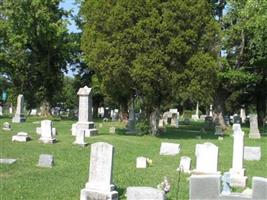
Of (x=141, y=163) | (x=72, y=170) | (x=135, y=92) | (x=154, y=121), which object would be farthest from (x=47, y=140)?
(x=135, y=92)

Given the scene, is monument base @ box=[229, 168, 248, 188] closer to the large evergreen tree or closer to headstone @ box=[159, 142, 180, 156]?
headstone @ box=[159, 142, 180, 156]

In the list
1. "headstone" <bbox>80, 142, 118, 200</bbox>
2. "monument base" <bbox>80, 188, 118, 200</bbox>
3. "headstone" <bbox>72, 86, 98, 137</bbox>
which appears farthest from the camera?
"headstone" <bbox>72, 86, 98, 137</bbox>

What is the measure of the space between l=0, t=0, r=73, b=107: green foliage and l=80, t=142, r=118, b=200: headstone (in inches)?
1482

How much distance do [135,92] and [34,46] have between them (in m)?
18.8

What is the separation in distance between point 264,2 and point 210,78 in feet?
25.8

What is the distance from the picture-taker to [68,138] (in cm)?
2508

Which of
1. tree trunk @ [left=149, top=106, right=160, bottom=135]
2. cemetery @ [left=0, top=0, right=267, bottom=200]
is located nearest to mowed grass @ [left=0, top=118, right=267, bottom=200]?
cemetery @ [left=0, top=0, right=267, bottom=200]

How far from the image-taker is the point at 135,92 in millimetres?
34719

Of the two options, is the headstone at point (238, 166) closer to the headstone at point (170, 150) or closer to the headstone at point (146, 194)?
the headstone at point (146, 194)

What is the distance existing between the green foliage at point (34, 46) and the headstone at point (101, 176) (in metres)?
37.7

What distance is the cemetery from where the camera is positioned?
39.9 feet

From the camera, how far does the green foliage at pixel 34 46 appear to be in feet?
155

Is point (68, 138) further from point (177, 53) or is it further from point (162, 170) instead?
point (162, 170)

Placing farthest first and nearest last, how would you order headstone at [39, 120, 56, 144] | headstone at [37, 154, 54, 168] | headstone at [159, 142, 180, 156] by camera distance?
headstone at [39, 120, 56, 144] < headstone at [159, 142, 180, 156] < headstone at [37, 154, 54, 168]
